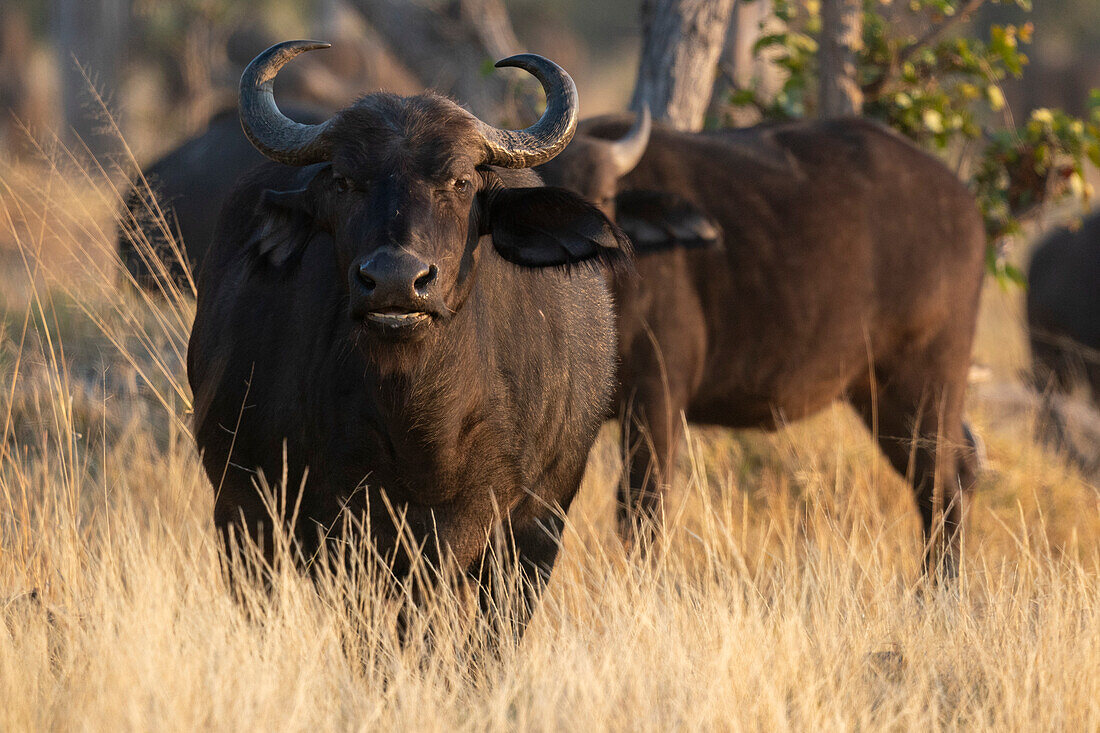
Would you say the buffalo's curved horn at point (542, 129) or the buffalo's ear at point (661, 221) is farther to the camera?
the buffalo's ear at point (661, 221)

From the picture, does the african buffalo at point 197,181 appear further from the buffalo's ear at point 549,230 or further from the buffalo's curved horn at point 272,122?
the buffalo's ear at point 549,230

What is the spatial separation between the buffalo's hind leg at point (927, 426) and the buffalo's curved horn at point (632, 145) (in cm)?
152

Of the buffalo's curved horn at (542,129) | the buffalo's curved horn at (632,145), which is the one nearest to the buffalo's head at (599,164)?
the buffalo's curved horn at (632,145)

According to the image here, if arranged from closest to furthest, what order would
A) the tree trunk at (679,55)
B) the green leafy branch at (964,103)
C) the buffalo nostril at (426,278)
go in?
the buffalo nostril at (426,278) < the green leafy branch at (964,103) < the tree trunk at (679,55)

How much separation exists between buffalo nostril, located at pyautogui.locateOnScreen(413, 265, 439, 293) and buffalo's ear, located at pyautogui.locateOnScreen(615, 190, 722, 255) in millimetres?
2384

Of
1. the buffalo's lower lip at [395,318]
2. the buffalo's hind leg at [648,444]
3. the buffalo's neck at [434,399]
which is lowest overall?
the buffalo's hind leg at [648,444]

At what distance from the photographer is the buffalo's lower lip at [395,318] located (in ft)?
9.47

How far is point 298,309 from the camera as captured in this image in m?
3.54

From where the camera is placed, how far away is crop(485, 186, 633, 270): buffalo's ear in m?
3.35

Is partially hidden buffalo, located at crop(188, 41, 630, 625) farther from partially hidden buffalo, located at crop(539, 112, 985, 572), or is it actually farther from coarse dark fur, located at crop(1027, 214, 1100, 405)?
coarse dark fur, located at crop(1027, 214, 1100, 405)

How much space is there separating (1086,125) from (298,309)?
428 centimetres

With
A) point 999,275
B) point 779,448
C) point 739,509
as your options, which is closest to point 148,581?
point 739,509

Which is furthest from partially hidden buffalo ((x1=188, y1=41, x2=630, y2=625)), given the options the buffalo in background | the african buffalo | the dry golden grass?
the buffalo in background

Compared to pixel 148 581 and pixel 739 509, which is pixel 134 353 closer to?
pixel 148 581
